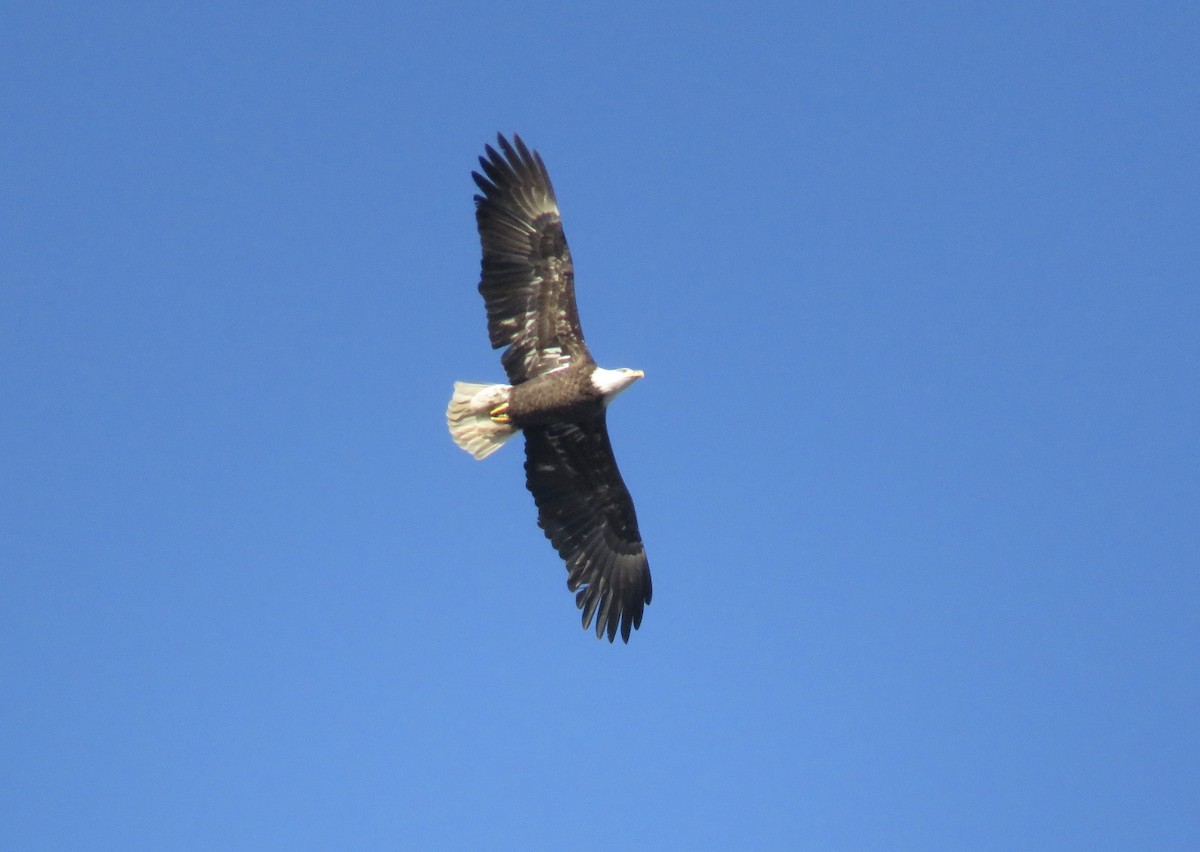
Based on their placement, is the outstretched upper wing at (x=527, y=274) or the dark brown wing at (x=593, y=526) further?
the dark brown wing at (x=593, y=526)

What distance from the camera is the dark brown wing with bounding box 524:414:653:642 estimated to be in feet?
37.8

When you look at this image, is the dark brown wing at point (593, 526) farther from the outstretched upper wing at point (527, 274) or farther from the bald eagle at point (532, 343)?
the outstretched upper wing at point (527, 274)

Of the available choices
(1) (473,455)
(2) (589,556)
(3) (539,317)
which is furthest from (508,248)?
(2) (589,556)

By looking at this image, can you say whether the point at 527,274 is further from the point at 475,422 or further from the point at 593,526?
the point at 593,526

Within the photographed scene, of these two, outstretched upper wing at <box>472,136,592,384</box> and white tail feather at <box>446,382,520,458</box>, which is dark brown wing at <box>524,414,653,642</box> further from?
outstretched upper wing at <box>472,136,592,384</box>

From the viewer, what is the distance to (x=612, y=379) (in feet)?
36.2

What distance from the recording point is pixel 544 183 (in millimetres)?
11156

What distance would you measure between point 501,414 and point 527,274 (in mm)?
893

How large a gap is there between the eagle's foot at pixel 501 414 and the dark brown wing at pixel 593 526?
0.24 metres

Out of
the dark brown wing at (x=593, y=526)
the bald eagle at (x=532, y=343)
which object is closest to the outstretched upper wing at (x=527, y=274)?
the bald eagle at (x=532, y=343)

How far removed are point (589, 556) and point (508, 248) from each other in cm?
212

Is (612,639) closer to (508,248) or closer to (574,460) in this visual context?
(574,460)

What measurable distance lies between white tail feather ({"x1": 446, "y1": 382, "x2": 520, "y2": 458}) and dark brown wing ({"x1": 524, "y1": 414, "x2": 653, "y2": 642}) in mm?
209

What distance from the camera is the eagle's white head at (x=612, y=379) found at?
36.2 feet
